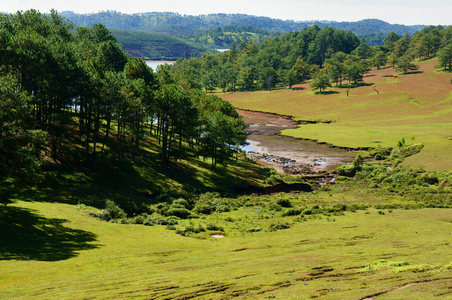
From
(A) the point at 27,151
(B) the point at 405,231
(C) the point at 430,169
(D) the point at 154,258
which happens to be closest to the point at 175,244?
(D) the point at 154,258

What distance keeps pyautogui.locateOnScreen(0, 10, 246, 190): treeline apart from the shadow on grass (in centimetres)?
434

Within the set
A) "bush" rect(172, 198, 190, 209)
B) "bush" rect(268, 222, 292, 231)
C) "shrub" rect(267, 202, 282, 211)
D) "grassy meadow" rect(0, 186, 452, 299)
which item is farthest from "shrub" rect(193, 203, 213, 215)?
"bush" rect(268, 222, 292, 231)

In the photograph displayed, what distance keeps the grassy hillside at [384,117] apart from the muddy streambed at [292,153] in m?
7.16

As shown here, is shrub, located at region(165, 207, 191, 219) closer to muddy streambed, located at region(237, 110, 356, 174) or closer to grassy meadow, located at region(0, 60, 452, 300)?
grassy meadow, located at region(0, 60, 452, 300)

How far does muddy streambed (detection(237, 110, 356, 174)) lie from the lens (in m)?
95.1

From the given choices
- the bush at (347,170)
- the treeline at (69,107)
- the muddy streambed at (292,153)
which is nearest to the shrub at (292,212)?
the treeline at (69,107)

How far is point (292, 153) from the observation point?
363 ft

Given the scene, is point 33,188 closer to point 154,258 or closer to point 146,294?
point 154,258

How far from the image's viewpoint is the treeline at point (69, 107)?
35531 millimetres

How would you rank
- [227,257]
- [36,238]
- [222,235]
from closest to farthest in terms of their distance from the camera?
[227,257] → [36,238] → [222,235]

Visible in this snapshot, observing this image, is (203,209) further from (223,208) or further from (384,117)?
(384,117)

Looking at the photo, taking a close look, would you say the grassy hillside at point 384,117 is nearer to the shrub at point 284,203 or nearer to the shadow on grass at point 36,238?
the shrub at point 284,203

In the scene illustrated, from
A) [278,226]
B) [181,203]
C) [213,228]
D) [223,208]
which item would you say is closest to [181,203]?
[181,203]

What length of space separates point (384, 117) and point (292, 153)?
72.0 meters
